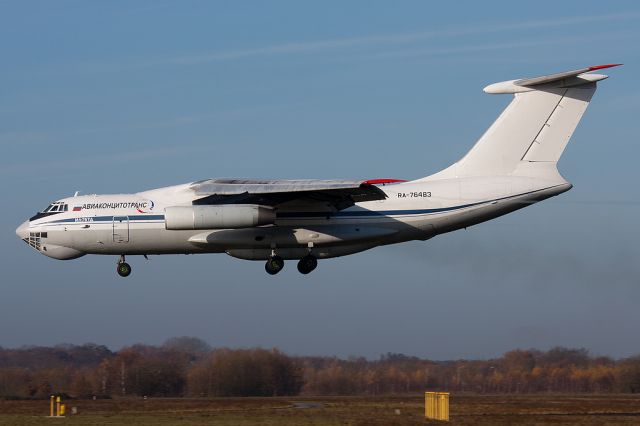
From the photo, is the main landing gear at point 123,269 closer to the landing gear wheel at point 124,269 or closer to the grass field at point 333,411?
the landing gear wheel at point 124,269

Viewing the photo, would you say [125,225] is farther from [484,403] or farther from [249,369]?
[484,403]

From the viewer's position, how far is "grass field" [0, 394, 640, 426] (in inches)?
826

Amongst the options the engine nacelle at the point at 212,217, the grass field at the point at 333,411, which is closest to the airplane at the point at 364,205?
the engine nacelle at the point at 212,217

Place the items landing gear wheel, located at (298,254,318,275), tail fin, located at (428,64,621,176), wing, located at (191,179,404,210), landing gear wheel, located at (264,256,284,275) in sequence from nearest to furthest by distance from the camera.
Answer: wing, located at (191,179,404,210) → tail fin, located at (428,64,621,176) → landing gear wheel, located at (264,256,284,275) → landing gear wheel, located at (298,254,318,275)

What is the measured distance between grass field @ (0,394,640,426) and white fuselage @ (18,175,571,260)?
3.82m

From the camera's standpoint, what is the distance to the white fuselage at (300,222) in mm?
27062

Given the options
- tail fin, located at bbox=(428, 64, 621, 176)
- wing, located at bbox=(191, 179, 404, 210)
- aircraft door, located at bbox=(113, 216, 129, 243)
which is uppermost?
tail fin, located at bbox=(428, 64, 621, 176)

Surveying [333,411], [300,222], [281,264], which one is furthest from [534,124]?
[333,411]

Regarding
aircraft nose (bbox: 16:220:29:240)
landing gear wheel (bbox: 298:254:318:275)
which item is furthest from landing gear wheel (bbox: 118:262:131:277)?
landing gear wheel (bbox: 298:254:318:275)

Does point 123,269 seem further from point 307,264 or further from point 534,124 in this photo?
point 534,124

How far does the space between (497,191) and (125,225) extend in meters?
9.18

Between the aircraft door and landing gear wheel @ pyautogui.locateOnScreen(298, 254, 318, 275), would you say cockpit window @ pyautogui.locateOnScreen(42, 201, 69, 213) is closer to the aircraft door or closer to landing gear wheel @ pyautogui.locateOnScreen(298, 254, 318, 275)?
the aircraft door

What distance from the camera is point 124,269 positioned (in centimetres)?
2855

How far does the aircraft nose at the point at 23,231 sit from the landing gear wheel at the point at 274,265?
245 inches
